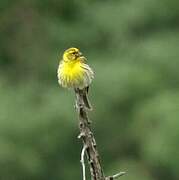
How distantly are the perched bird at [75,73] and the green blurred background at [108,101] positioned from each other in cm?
943

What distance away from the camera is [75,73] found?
673 centimetres

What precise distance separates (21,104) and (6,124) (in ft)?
3.84

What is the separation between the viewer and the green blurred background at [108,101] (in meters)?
18.0

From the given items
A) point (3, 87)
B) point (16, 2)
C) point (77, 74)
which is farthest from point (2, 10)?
point (77, 74)

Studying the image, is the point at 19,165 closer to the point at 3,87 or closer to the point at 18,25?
the point at 3,87

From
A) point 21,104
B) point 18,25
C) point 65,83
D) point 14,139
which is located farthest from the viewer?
point 18,25

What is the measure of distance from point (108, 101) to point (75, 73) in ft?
39.7

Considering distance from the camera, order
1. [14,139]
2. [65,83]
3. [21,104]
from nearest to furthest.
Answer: [65,83]
[14,139]
[21,104]

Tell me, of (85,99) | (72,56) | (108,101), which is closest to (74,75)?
(72,56)

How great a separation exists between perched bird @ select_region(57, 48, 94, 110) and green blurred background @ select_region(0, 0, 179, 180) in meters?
9.43

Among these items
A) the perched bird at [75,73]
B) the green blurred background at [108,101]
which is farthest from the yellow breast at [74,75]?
the green blurred background at [108,101]

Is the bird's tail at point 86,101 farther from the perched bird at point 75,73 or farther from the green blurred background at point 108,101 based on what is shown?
the green blurred background at point 108,101

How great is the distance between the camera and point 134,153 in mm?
18719

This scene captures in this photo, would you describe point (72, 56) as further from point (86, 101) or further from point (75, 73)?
point (86, 101)
